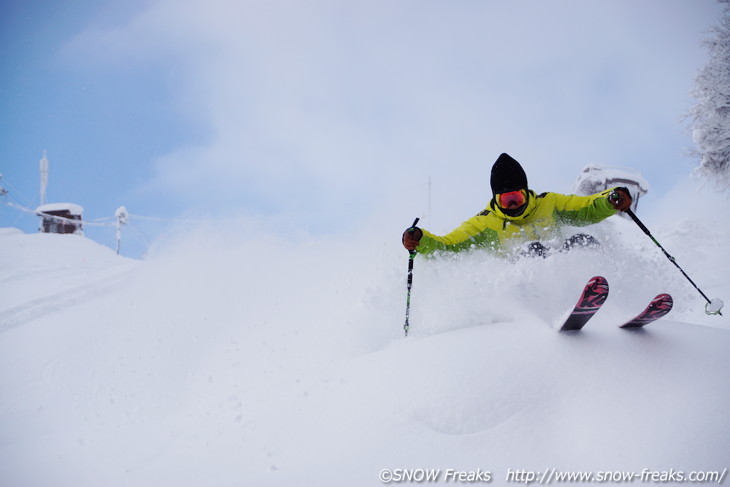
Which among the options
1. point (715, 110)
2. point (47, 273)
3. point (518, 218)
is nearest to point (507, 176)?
point (518, 218)

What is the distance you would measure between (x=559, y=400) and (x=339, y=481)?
1.42 m

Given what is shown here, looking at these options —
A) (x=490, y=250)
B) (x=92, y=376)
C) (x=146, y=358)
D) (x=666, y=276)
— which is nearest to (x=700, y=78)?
(x=666, y=276)

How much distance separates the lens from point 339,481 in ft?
6.83

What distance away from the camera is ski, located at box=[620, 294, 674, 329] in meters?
2.92

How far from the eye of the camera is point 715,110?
11.5 metres

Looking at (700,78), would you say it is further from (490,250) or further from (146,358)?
(146,358)

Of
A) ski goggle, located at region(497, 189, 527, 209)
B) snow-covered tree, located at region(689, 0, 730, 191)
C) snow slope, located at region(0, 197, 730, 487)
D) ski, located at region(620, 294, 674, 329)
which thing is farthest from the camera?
snow-covered tree, located at region(689, 0, 730, 191)

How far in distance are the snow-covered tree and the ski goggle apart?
11650 mm

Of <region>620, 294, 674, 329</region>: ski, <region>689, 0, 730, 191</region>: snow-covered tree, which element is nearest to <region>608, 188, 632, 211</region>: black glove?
<region>620, 294, 674, 329</region>: ski

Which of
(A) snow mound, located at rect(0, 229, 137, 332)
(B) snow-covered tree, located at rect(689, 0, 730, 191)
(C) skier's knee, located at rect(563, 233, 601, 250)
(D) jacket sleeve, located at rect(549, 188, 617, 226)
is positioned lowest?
(A) snow mound, located at rect(0, 229, 137, 332)

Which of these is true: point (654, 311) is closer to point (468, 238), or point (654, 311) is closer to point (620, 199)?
point (620, 199)

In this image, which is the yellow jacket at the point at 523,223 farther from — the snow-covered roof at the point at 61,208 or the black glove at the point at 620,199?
the snow-covered roof at the point at 61,208

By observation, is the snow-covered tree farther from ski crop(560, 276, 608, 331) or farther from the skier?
ski crop(560, 276, 608, 331)

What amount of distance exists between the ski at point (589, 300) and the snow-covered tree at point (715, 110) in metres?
12.7
